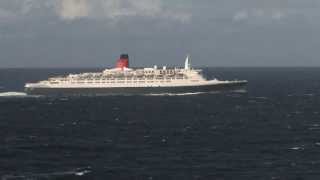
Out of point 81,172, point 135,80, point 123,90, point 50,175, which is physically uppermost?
point 135,80

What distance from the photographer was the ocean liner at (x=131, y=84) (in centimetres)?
17688

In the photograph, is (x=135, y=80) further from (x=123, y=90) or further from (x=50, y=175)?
(x=50, y=175)

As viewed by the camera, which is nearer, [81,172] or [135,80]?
[81,172]

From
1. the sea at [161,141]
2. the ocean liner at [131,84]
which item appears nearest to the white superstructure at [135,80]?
the ocean liner at [131,84]

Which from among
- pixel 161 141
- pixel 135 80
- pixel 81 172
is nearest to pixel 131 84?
pixel 135 80

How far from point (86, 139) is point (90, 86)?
9373cm

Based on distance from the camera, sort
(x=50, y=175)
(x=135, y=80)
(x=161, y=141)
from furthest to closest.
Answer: (x=135, y=80) < (x=161, y=141) < (x=50, y=175)

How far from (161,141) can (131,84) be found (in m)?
94.6

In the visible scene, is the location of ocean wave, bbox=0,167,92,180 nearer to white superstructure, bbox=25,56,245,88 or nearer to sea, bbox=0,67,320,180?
sea, bbox=0,67,320,180

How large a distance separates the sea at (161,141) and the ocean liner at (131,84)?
107ft

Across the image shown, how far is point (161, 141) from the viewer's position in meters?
84.2

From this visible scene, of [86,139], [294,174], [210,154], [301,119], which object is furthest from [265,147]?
[301,119]

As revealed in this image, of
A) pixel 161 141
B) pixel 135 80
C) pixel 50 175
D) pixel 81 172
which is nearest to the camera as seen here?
pixel 50 175

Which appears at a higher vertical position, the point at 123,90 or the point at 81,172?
the point at 123,90
